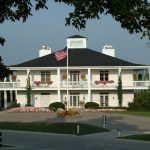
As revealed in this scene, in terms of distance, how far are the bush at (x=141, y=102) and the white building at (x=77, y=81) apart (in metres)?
4.30

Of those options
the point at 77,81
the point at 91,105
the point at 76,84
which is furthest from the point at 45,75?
the point at 91,105

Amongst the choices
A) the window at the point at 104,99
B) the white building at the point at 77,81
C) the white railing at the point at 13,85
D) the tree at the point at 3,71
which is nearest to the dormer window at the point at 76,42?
the white building at the point at 77,81

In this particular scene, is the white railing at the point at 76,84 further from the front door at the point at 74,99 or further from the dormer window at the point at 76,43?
the dormer window at the point at 76,43

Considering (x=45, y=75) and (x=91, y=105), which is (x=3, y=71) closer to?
(x=91, y=105)

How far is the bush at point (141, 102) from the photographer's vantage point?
2483 inches

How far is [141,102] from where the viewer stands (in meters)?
63.6

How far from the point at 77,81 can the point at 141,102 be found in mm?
10161

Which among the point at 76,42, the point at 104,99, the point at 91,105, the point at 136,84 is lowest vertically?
the point at 91,105

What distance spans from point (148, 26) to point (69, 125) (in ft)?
82.7

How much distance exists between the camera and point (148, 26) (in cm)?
1052

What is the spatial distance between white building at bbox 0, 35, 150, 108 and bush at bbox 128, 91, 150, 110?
4305 millimetres

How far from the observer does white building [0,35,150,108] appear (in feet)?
226

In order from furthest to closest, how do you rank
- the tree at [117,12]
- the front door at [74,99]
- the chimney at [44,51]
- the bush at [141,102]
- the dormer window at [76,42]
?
the chimney at [44,51] < the dormer window at [76,42] < the front door at [74,99] < the bush at [141,102] < the tree at [117,12]

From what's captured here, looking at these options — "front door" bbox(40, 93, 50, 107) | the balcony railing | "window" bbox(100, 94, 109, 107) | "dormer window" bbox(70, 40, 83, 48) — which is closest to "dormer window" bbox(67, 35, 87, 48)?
"dormer window" bbox(70, 40, 83, 48)
